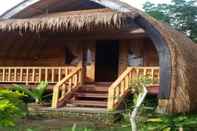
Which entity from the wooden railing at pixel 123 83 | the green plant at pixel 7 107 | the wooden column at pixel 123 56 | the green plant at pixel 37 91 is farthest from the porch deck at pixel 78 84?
the green plant at pixel 7 107

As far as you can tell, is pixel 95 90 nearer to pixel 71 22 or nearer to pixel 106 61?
pixel 71 22

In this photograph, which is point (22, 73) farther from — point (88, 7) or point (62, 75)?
point (88, 7)

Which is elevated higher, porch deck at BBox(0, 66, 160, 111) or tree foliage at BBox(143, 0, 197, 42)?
tree foliage at BBox(143, 0, 197, 42)

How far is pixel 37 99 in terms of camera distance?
43.6 feet

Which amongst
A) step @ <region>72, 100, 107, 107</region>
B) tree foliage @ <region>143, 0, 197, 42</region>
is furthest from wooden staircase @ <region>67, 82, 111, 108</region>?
tree foliage @ <region>143, 0, 197, 42</region>

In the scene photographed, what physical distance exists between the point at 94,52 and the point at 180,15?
35.7 ft

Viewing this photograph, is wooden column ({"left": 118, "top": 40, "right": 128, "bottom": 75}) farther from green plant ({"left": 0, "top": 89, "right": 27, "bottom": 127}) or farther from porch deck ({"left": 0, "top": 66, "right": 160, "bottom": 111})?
green plant ({"left": 0, "top": 89, "right": 27, "bottom": 127})

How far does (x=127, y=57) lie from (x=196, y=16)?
→ 1109cm

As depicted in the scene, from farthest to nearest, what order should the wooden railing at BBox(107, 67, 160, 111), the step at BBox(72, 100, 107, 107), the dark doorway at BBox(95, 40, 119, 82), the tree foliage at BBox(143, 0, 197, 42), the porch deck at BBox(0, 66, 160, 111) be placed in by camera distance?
the tree foliage at BBox(143, 0, 197, 42) → the dark doorway at BBox(95, 40, 119, 82) → the step at BBox(72, 100, 107, 107) → the porch deck at BBox(0, 66, 160, 111) → the wooden railing at BBox(107, 67, 160, 111)

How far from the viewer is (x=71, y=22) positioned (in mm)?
12320

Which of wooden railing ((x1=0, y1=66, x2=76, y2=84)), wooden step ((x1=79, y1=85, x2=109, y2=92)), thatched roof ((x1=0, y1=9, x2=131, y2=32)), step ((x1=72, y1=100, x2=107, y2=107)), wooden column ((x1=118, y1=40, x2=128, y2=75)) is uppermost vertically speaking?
thatched roof ((x1=0, y1=9, x2=131, y2=32))

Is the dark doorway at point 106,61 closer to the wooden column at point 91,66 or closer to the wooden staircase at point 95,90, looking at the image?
the wooden column at point 91,66

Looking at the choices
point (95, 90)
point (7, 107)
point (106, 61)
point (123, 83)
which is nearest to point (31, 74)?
point (95, 90)

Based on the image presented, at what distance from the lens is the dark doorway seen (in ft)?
52.7
